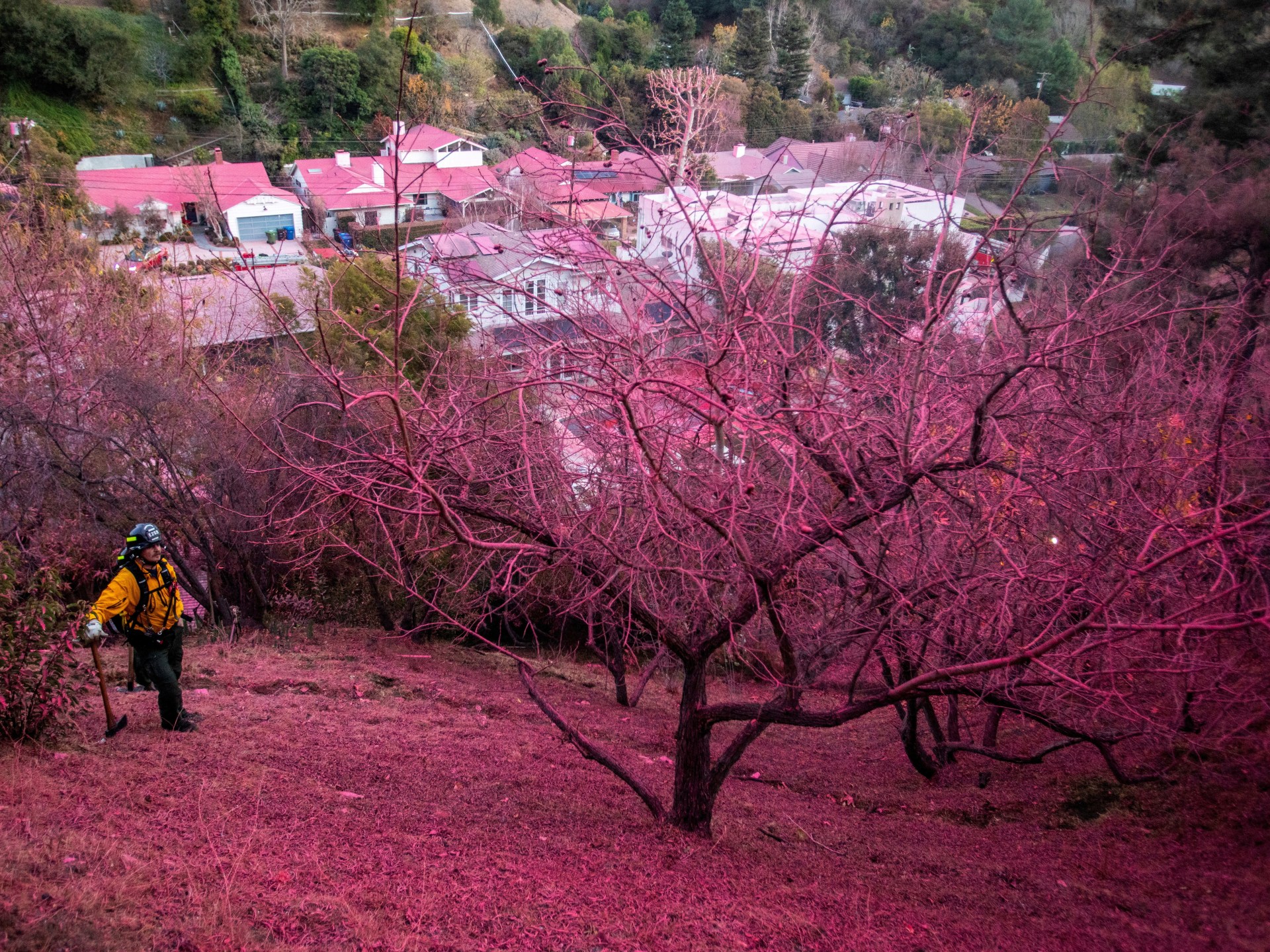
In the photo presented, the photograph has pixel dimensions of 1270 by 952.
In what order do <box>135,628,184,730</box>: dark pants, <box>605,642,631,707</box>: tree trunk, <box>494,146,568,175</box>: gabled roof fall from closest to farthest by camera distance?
<box>494,146,568,175</box>: gabled roof
<box>135,628,184,730</box>: dark pants
<box>605,642,631,707</box>: tree trunk

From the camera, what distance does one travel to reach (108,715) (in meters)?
5.64

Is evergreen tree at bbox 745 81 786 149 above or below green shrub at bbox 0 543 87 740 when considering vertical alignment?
Answer: above

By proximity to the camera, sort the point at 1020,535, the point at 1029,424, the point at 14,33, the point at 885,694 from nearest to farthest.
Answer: the point at 885,694
the point at 1020,535
the point at 1029,424
the point at 14,33

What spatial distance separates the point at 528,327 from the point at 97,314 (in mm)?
9945

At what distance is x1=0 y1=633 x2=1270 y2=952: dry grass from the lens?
3654 millimetres

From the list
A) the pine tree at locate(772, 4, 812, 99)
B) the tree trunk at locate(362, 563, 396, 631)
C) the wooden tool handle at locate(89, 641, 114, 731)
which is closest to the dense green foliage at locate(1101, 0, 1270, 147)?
the tree trunk at locate(362, 563, 396, 631)

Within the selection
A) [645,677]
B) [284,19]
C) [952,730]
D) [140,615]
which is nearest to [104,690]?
[140,615]

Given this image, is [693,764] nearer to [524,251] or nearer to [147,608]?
[524,251]

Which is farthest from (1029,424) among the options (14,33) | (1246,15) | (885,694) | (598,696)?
(14,33)

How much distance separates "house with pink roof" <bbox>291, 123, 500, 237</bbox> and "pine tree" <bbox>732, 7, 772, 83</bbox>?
1260cm

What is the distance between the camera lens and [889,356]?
20.0ft

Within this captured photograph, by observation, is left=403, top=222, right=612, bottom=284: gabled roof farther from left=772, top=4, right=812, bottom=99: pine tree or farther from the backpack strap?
left=772, top=4, right=812, bottom=99: pine tree

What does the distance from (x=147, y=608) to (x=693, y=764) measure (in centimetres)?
377

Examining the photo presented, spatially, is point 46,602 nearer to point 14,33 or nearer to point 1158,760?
point 1158,760
